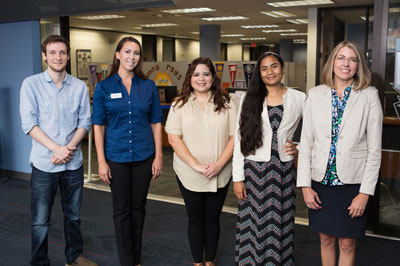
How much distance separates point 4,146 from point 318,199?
476 centimetres

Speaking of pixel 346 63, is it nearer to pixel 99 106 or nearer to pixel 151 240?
pixel 99 106

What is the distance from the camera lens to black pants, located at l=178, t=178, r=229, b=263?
2738mm

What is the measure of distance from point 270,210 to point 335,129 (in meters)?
0.59

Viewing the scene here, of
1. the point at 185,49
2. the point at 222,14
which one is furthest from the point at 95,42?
the point at 222,14

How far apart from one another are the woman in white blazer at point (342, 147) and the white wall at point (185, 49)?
1978cm

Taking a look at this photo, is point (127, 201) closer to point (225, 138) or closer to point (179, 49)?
point (225, 138)

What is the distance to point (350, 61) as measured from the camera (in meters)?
2.25

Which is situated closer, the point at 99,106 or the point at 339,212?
the point at 339,212

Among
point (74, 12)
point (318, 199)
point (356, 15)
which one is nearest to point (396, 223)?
point (318, 199)

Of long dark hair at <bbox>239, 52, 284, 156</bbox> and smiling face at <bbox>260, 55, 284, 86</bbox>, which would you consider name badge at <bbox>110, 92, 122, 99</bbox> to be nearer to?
long dark hair at <bbox>239, 52, 284, 156</bbox>

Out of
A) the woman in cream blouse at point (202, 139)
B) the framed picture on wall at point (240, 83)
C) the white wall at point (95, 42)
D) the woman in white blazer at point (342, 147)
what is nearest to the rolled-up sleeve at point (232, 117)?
the woman in cream blouse at point (202, 139)

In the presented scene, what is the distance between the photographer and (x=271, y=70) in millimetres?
2395

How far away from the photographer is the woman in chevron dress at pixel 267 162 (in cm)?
241

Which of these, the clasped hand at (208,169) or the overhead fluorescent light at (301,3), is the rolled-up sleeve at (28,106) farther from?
the overhead fluorescent light at (301,3)
